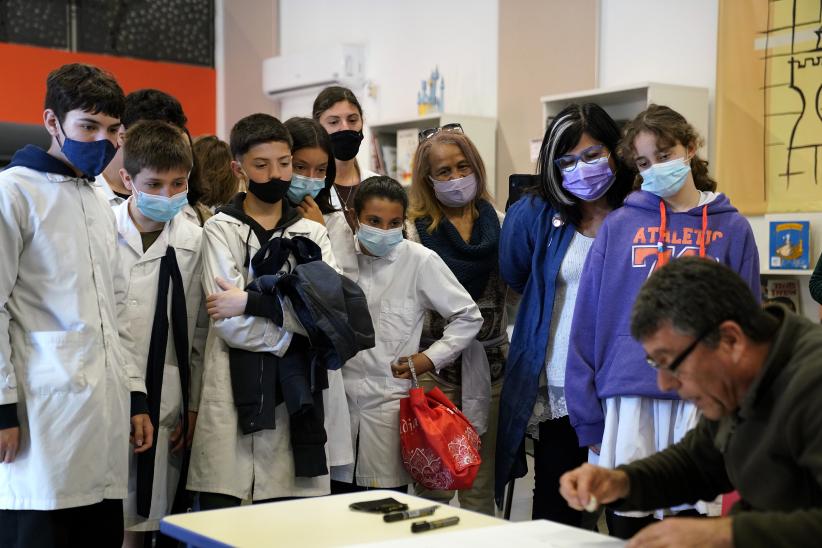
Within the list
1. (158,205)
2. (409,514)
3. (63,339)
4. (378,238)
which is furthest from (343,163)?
(409,514)

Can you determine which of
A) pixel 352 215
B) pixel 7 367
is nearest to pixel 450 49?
pixel 352 215

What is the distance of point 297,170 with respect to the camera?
10.3 feet

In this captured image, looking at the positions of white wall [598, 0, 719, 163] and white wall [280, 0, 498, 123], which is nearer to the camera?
white wall [598, 0, 719, 163]

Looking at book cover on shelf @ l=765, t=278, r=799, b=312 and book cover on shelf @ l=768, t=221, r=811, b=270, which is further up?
book cover on shelf @ l=768, t=221, r=811, b=270

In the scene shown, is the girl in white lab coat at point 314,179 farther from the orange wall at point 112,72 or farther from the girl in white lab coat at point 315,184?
the orange wall at point 112,72

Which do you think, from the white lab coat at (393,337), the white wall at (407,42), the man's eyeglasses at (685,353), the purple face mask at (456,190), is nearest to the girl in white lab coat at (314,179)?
the white lab coat at (393,337)

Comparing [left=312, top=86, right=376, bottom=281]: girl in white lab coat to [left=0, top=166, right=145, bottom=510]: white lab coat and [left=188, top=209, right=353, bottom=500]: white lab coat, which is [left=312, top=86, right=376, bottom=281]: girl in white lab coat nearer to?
[left=188, top=209, right=353, bottom=500]: white lab coat

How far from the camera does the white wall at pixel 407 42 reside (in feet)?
19.5

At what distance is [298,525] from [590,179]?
1.46 m

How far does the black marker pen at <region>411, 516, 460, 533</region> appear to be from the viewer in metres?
1.88

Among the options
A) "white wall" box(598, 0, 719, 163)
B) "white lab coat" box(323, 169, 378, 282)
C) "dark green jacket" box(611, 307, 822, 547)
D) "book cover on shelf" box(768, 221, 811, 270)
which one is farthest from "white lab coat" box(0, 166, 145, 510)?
"white wall" box(598, 0, 719, 163)

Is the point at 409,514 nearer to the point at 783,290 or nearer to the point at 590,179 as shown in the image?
the point at 590,179

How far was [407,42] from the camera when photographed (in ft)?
21.6

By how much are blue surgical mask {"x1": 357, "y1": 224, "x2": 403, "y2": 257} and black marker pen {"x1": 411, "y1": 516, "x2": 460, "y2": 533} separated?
1.31 meters
